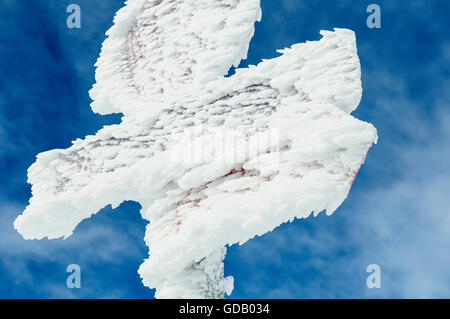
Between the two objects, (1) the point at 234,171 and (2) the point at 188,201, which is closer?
(1) the point at 234,171

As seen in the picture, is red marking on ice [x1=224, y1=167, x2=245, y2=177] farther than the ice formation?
A: Yes

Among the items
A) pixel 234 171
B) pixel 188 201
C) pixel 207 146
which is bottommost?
pixel 188 201

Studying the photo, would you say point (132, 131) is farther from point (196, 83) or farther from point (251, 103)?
point (251, 103)

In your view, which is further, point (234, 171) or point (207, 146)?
point (207, 146)

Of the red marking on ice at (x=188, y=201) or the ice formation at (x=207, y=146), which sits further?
the red marking on ice at (x=188, y=201)

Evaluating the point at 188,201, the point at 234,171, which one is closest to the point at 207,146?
the point at 234,171

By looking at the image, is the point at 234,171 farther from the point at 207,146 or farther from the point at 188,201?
the point at 188,201

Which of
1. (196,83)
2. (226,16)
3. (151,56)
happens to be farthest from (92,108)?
(226,16)

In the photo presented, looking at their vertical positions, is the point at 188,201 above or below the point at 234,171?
below
